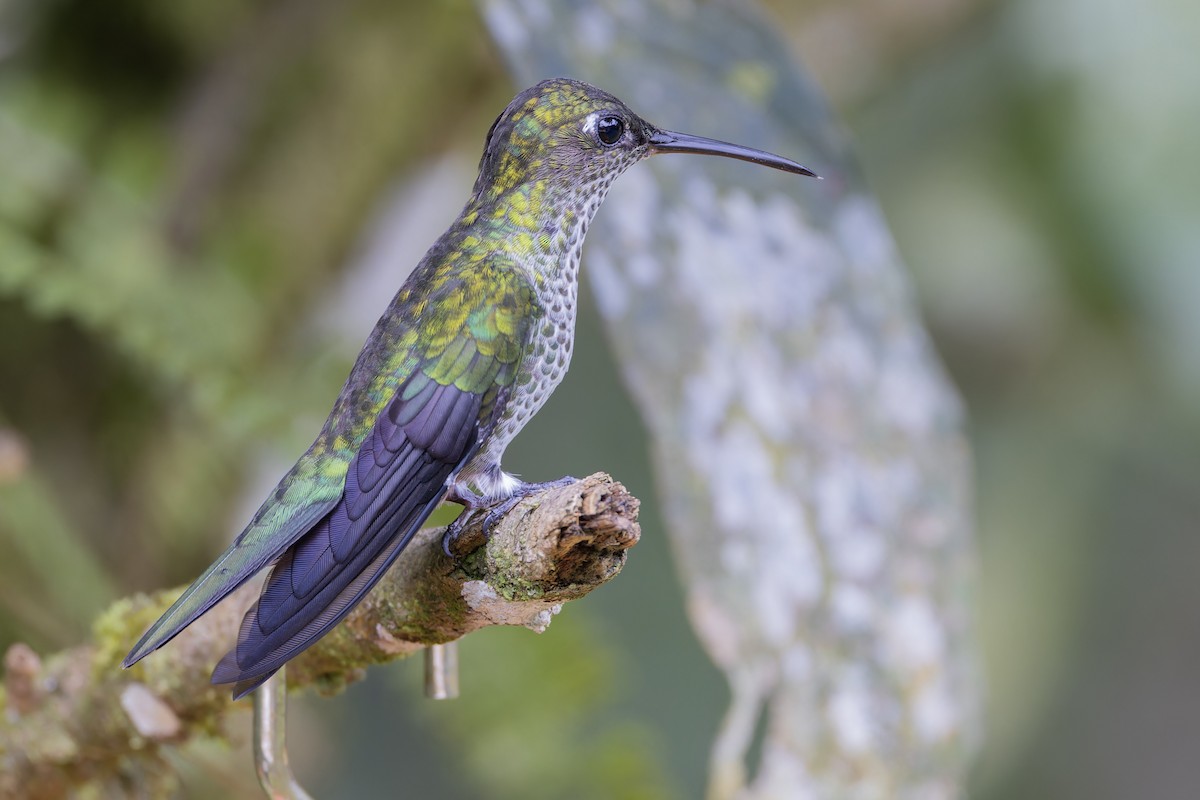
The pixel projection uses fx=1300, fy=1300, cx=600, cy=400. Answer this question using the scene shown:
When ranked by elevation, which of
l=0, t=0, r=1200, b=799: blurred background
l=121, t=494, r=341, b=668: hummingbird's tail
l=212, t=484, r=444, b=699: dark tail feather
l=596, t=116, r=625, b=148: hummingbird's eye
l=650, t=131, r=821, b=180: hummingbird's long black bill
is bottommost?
l=212, t=484, r=444, b=699: dark tail feather

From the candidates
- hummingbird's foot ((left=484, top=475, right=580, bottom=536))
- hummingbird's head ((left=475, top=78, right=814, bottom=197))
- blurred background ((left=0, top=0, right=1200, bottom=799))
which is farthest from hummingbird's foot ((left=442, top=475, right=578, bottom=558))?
blurred background ((left=0, top=0, right=1200, bottom=799))

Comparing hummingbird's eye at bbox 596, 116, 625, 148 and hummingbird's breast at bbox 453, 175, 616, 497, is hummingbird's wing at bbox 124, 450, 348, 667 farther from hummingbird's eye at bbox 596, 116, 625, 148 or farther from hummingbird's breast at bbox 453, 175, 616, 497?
hummingbird's eye at bbox 596, 116, 625, 148

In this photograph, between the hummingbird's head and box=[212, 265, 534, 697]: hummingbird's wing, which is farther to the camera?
the hummingbird's head

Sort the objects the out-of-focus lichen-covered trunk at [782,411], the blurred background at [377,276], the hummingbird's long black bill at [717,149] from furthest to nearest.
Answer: the blurred background at [377,276] → the out-of-focus lichen-covered trunk at [782,411] → the hummingbird's long black bill at [717,149]

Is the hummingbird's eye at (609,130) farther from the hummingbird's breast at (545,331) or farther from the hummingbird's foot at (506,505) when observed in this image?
the hummingbird's foot at (506,505)

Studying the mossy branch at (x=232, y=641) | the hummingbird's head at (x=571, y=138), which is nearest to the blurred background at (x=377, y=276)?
the mossy branch at (x=232, y=641)

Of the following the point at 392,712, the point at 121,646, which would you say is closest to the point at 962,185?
the point at 392,712

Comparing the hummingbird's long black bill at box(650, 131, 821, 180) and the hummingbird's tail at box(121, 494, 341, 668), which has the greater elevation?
the hummingbird's long black bill at box(650, 131, 821, 180)

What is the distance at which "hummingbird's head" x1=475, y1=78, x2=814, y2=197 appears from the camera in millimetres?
759

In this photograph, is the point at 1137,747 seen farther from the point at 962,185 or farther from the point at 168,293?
the point at 168,293

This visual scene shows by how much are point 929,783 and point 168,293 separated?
4.15 feet

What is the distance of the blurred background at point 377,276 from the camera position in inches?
64.1

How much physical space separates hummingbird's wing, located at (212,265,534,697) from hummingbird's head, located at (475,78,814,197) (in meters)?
0.08

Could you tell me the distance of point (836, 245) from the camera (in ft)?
3.86
